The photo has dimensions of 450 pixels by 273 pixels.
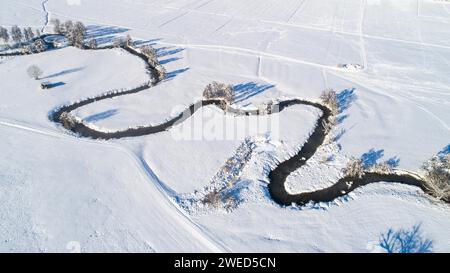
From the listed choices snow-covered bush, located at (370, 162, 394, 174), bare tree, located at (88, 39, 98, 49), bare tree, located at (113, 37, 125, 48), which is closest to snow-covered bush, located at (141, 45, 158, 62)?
bare tree, located at (113, 37, 125, 48)

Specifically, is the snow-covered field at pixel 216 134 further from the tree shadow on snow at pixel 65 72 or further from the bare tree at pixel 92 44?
the bare tree at pixel 92 44

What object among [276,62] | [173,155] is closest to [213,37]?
[276,62]

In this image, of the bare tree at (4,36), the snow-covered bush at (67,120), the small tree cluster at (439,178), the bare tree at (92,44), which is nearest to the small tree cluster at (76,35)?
the bare tree at (92,44)

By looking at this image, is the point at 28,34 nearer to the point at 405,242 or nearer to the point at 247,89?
the point at 247,89

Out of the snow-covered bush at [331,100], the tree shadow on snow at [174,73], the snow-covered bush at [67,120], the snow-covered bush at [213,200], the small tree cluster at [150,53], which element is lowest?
the snow-covered bush at [213,200]

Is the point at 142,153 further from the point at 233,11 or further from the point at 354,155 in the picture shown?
the point at 233,11
